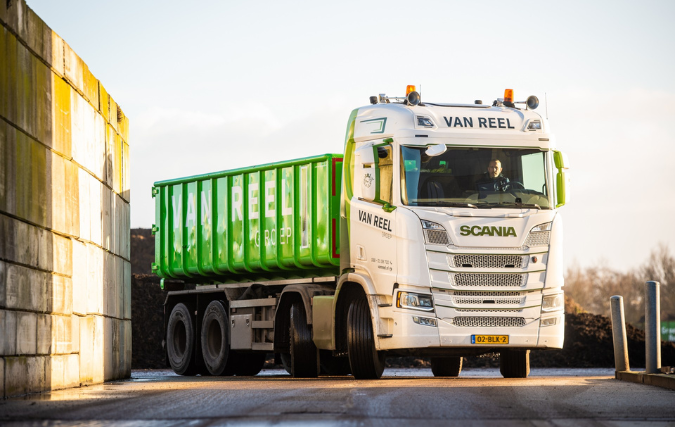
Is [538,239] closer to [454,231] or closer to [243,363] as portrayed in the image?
[454,231]

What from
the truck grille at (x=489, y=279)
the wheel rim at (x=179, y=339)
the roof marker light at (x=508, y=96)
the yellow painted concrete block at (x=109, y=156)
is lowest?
the wheel rim at (x=179, y=339)

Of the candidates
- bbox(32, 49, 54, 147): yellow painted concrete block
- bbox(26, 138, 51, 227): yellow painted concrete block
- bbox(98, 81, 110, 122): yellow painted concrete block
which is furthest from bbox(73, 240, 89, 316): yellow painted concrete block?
bbox(98, 81, 110, 122): yellow painted concrete block

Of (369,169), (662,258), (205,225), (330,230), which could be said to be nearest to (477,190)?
(369,169)

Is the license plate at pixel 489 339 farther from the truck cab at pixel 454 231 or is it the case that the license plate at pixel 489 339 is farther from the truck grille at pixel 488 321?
the truck grille at pixel 488 321

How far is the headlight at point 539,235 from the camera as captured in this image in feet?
49.4

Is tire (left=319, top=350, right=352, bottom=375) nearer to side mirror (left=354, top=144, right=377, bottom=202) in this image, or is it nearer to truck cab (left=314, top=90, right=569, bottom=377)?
truck cab (left=314, top=90, right=569, bottom=377)

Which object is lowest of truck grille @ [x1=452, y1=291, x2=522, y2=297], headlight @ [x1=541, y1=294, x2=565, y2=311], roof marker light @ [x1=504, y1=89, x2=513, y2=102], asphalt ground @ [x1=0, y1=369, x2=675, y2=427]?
asphalt ground @ [x1=0, y1=369, x2=675, y2=427]

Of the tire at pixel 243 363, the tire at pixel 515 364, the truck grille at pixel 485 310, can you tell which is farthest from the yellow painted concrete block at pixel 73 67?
the tire at pixel 515 364

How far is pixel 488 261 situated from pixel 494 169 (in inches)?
51.8

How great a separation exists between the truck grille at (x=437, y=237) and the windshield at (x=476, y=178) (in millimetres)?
404

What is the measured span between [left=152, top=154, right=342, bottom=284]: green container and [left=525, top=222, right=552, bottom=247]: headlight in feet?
10.0

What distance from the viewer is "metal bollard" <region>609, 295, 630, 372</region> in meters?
16.0

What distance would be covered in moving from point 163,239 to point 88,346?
6913 mm

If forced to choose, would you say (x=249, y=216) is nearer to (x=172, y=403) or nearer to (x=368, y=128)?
(x=368, y=128)
